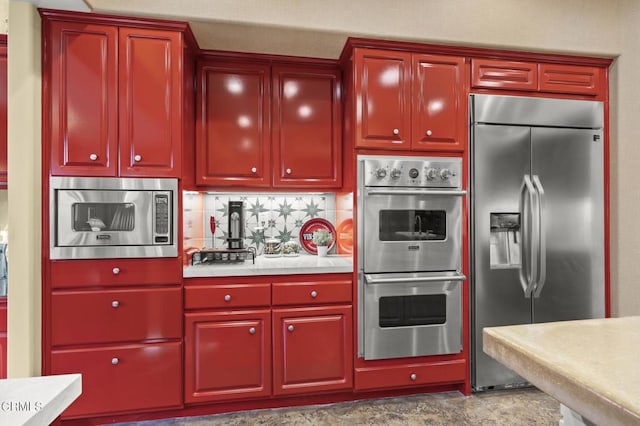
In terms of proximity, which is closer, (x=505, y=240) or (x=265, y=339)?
(x=265, y=339)

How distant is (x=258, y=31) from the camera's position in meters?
2.22

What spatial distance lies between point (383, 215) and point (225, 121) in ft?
4.26

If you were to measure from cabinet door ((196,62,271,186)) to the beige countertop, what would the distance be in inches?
81.1

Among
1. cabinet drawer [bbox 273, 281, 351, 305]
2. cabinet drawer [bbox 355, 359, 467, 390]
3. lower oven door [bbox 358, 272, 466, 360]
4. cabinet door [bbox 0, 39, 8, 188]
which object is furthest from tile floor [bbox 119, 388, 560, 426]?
cabinet door [bbox 0, 39, 8, 188]

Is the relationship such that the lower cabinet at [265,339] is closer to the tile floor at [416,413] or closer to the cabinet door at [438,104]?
the tile floor at [416,413]

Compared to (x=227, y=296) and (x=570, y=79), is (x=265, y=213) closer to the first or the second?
(x=227, y=296)

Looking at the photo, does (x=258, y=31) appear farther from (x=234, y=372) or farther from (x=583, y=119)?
(x=583, y=119)

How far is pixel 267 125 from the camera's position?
262 cm

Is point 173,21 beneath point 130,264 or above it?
above

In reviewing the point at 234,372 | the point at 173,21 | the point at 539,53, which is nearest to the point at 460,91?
the point at 539,53

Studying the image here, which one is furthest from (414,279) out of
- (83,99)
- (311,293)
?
(83,99)

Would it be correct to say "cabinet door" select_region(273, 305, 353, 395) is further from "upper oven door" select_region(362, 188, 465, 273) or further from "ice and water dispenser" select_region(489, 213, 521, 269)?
"ice and water dispenser" select_region(489, 213, 521, 269)

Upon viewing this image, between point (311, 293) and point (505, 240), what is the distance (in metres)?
1.38

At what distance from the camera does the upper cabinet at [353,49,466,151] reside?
2.33 meters
